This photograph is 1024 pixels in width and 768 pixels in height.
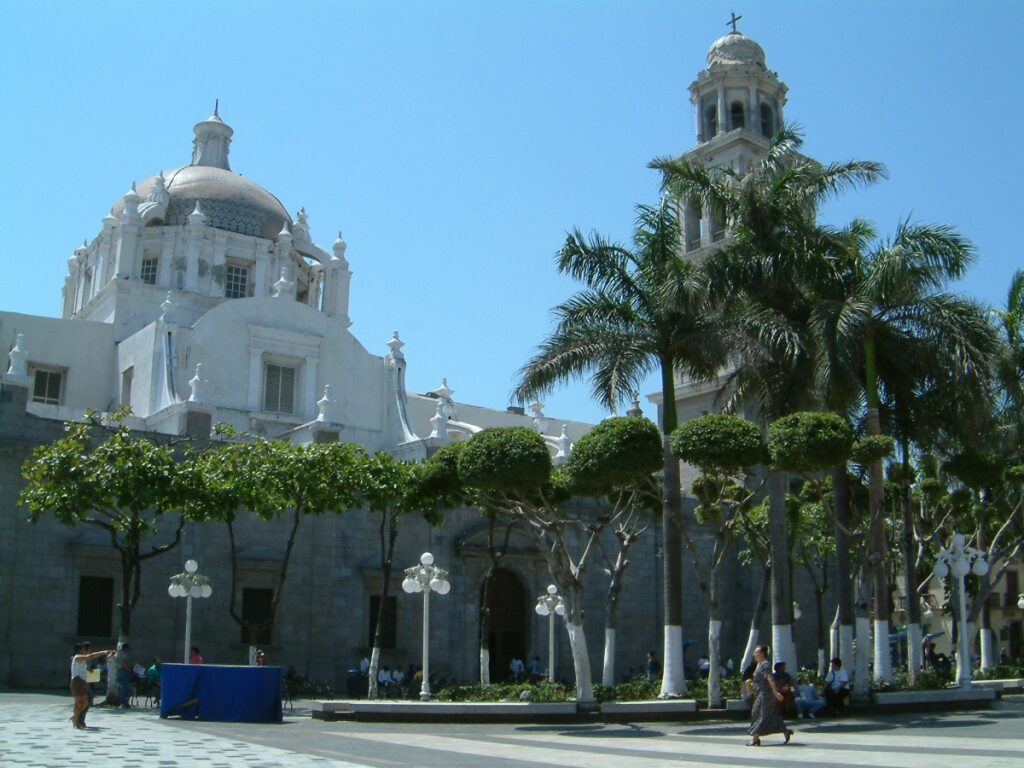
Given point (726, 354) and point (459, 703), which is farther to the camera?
point (726, 354)

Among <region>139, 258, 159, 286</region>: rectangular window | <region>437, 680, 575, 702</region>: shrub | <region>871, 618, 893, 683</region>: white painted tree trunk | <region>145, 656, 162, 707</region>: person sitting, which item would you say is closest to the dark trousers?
<region>871, 618, 893, 683</region>: white painted tree trunk

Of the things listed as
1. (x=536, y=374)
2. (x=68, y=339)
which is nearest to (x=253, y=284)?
(x=68, y=339)

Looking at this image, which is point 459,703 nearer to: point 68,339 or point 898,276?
point 898,276

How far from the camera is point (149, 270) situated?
43.9 meters

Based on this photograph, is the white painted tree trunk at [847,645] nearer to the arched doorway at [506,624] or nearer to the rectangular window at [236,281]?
the arched doorway at [506,624]

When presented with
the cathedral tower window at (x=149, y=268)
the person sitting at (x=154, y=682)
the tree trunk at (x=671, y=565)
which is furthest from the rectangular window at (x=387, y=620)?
the cathedral tower window at (x=149, y=268)

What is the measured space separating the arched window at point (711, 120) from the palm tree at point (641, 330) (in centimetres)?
2605

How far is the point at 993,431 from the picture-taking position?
2344cm

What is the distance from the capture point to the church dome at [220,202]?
45438 millimetres

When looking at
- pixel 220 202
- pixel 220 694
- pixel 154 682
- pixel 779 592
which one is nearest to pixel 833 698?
pixel 779 592

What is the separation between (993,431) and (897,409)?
6.54 feet

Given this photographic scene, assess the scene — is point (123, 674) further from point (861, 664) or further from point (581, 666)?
point (861, 664)

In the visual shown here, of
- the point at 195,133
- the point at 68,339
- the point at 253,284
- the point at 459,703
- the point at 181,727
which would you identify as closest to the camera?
the point at 181,727

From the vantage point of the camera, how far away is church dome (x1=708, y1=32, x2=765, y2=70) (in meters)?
46.9
